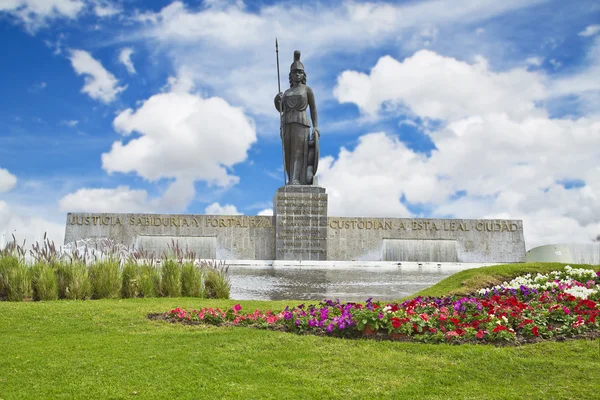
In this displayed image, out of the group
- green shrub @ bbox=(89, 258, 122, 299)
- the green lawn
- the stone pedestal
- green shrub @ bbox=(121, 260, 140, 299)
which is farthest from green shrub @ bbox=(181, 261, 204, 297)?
the stone pedestal

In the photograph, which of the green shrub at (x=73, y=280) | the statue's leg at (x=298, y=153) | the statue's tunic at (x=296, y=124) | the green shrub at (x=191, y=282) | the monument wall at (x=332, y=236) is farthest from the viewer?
the monument wall at (x=332, y=236)

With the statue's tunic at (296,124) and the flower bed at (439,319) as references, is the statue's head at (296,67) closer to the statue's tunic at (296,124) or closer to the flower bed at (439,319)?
the statue's tunic at (296,124)

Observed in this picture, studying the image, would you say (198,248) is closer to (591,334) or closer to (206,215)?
(206,215)

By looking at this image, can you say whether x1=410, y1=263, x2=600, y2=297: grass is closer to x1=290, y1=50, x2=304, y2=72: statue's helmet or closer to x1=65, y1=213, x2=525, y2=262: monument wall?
x1=65, y1=213, x2=525, y2=262: monument wall

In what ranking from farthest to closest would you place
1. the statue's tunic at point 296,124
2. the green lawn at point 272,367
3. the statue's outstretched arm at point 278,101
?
the statue's outstretched arm at point 278,101
the statue's tunic at point 296,124
the green lawn at point 272,367

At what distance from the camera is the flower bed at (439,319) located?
Result: 16.9ft

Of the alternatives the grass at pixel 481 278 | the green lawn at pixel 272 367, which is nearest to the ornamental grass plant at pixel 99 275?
the green lawn at pixel 272 367

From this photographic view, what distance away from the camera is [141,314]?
6.34m

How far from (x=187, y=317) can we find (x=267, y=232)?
14.6 m

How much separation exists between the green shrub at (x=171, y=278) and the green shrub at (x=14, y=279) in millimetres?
1910

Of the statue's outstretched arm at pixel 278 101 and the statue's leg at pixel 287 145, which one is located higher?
the statue's outstretched arm at pixel 278 101

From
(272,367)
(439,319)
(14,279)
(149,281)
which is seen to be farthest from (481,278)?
(14,279)

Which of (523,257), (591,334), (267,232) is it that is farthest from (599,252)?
(591,334)

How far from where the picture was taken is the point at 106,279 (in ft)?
26.8
